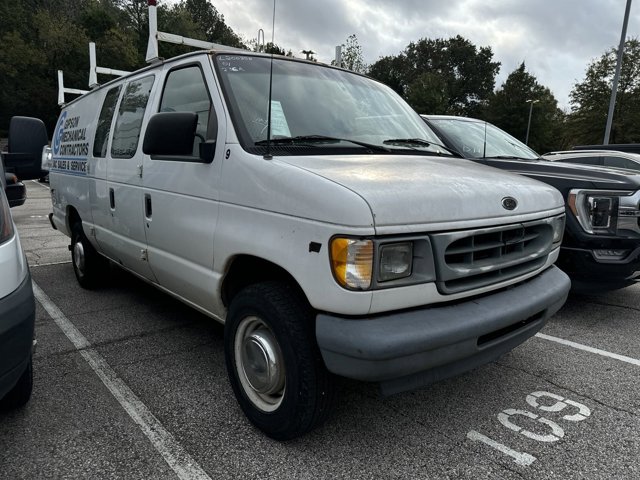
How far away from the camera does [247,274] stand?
8.72 feet

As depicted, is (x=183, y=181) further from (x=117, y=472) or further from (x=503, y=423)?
(x=503, y=423)

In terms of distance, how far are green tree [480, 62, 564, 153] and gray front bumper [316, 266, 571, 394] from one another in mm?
46473

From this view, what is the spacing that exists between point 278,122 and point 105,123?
8.12 ft

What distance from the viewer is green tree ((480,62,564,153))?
45.1 metres

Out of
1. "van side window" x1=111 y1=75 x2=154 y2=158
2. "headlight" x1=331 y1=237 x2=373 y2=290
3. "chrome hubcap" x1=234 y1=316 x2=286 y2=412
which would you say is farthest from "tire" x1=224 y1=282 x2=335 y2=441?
"van side window" x1=111 y1=75 x2=154 y2=158

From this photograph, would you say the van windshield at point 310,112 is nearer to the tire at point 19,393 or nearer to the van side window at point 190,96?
the van side window at point 190,96

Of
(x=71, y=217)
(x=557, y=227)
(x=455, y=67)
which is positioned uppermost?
(x=455, y=67)

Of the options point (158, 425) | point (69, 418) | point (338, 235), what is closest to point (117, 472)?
point (158, 425)

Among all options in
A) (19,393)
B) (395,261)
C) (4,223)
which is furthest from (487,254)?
(19,393)

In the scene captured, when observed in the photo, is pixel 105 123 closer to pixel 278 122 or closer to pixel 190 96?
pixel 190 96

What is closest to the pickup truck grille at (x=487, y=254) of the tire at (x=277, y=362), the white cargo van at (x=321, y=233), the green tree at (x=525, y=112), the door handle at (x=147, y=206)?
the white cargo van at (x=321, y=233)

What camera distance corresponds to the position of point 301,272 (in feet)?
6.86

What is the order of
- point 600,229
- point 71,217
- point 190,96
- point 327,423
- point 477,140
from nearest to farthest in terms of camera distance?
point 327,423, point 190,96, point 600,229, point 477,140, point 71,217

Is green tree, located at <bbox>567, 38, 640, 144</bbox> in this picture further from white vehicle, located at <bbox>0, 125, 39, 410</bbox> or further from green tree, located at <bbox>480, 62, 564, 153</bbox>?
white vehicle, located at <bbox>0, 125, 39, 410</bbox>
